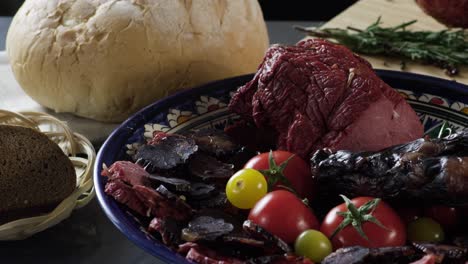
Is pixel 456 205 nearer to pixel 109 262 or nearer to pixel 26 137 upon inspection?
pixel 109 262

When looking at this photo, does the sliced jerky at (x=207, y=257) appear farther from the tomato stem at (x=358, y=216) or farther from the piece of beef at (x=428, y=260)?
the piece of beef at (x=428, y=260)

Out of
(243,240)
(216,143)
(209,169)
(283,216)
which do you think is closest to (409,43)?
(216,143)

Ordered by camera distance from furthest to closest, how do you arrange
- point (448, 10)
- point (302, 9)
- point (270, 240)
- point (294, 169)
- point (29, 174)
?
1. point (302, 9)
2. point (448, 10)
3. point (29, 174)
4. point (294, 169)
5. point (270, 240)

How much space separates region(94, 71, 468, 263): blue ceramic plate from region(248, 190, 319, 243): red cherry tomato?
45 cm

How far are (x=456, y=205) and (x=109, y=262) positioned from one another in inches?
32.1

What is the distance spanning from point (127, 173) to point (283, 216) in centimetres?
35

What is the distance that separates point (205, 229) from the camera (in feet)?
4.57

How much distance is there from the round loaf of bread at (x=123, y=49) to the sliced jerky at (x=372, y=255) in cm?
88

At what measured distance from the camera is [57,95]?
2055 mm

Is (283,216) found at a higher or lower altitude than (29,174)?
higher

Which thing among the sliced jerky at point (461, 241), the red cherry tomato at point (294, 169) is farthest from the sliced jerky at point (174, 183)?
the sliced jerky at point (461, 241)

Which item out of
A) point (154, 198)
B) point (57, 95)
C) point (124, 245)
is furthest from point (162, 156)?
point (57, 95)

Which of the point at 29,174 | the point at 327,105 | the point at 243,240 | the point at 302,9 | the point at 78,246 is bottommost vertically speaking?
the point at 302,9

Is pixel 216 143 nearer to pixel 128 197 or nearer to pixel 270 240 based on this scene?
pixel 128 197
